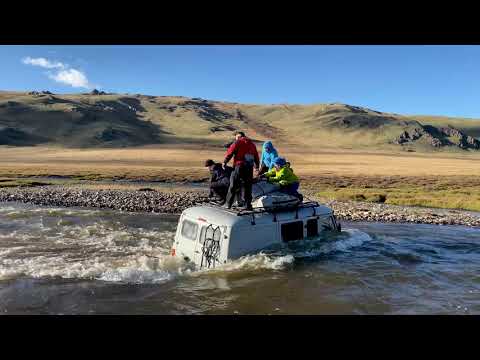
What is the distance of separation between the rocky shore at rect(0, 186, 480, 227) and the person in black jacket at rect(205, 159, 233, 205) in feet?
49.8

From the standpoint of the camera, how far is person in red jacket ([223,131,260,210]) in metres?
14.9

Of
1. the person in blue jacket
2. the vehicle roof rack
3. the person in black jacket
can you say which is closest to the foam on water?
the vehicle roof rack

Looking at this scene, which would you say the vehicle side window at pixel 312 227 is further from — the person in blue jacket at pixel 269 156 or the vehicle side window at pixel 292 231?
the person in blue jacket at pixel 269 156

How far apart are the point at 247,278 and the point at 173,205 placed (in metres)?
20.7

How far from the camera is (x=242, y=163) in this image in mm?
14836

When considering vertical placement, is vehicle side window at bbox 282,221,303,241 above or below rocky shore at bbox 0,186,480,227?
above

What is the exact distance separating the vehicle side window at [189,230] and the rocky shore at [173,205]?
1613cm

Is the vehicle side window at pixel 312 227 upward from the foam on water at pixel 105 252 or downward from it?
upward

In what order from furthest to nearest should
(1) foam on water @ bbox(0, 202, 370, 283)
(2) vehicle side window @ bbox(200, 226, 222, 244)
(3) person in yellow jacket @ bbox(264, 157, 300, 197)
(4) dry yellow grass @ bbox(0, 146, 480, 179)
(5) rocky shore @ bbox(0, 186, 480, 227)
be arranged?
1. (4) dry yellow grass @ bbox(0, 146, 480, 179)
2. (5) rocky shore @ bbox(0, 186, 480, 227)
3. (3) person in yellow jacket @ bbox(264, 157, 300, 197)
4. (1) foam on water @ bbox(0, 202, 370, 283)
5. (2) vehicle side window @ bbox(200, 226, 222, 244)

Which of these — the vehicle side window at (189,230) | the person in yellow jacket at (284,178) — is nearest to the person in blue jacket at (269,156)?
the person in yellow jacket at (284,178)

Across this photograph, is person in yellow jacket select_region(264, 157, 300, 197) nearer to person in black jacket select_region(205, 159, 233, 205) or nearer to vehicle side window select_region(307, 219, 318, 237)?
vehicle side window select_region(307, 219, 318, 237)

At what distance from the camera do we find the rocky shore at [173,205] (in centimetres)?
2988
